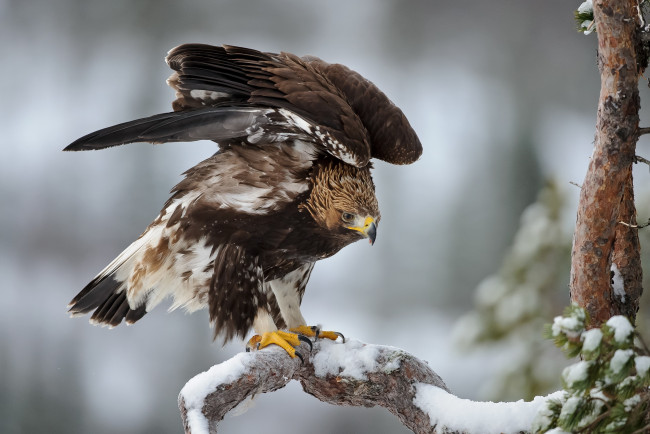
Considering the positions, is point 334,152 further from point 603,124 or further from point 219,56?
point 603,124

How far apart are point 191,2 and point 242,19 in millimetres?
399

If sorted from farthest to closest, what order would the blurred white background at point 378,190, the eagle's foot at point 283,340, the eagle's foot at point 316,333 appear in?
the blurred white background at point 378,190, the eagle's foot at point 316,333, the eagle's foot at point 283,340

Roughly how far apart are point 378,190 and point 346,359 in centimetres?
322

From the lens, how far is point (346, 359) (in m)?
2.17

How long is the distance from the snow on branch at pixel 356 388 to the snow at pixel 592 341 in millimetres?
534

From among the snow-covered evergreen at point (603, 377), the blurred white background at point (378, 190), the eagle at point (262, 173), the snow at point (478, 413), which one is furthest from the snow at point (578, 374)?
the blurred white background at point (378, 190)

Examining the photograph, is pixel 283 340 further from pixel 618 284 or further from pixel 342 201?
pixel 618 284

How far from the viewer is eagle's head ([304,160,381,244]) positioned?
2324mm

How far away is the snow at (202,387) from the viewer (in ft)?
5.65

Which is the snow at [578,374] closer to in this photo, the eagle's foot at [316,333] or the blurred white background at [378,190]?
the eagle's foot at [316,333]

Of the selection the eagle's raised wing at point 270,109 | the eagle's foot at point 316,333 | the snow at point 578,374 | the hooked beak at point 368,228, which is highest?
the eagle's raised wing at point 270,109

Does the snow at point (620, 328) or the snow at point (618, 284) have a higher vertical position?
the snow at point (618, 284)

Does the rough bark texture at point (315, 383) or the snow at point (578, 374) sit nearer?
the snow at point (578, 374)

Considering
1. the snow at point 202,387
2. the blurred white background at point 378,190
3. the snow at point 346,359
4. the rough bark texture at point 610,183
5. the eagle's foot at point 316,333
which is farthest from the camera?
the blurred white background at point 378,190
